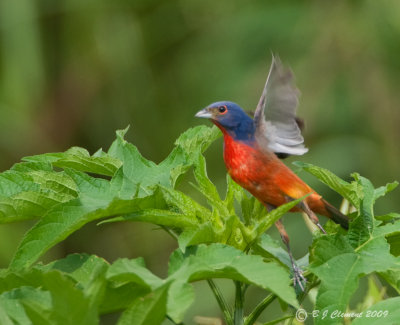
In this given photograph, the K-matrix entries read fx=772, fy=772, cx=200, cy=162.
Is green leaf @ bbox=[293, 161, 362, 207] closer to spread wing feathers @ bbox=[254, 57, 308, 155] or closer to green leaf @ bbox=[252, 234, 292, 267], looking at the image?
green leaf @ bbox=[252, 234, 292, 267]

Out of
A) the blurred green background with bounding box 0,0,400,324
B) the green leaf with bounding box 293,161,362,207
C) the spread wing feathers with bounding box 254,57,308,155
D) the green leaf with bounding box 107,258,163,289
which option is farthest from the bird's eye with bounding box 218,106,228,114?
the blurred green background with bounding box 0,0,400,324

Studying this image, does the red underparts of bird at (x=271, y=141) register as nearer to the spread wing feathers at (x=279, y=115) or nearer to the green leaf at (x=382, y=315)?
the spread wing feathers at (x=279, y=115)

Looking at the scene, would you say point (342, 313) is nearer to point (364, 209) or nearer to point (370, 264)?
point (370, 264)

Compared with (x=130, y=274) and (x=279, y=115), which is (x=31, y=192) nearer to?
(x=130, y=274)

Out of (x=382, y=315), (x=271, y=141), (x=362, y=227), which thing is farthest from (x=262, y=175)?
(x=382, y=315)

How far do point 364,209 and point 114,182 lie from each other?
2.44 ft

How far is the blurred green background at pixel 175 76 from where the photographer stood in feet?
24.9

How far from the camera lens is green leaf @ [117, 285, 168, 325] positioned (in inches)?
65.6

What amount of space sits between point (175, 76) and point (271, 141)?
589 cm

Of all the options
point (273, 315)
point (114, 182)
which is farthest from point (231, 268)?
point (273, 315)

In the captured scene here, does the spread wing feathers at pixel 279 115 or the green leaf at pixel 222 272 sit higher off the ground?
the spread wing feathers at pixel 279 115

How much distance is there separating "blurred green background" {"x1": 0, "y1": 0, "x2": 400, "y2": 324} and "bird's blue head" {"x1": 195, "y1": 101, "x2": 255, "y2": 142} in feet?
13.3

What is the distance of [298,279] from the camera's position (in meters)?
2.23

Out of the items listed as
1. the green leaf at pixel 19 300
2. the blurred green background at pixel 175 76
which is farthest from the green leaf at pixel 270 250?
the blurred green background at pixel 175 76
